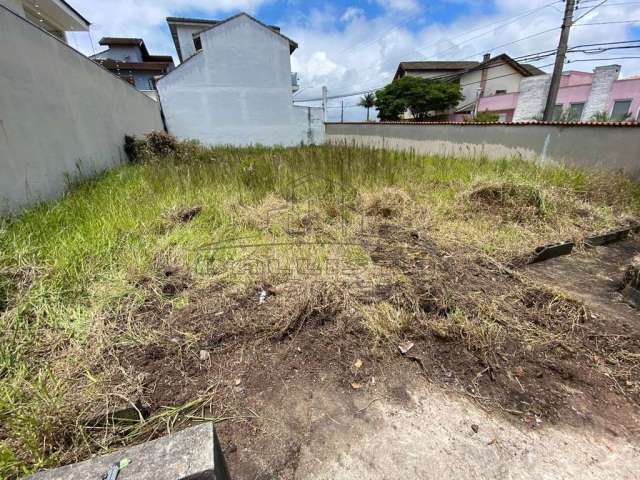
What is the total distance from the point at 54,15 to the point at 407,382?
1409cm

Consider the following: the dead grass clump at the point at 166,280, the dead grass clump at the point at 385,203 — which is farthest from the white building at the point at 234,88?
the dead grass clump at the point at 166,280

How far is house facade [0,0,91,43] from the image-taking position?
303 inches

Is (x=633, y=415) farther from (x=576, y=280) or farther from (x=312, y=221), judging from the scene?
(x=312, y=221)

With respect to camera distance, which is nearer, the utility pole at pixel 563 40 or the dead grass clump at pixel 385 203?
the dead grass clump at pixel 385 203

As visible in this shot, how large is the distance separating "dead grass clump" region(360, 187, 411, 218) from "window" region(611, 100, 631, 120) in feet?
75.4

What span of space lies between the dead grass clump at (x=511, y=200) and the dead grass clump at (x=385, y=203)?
40.1 inches

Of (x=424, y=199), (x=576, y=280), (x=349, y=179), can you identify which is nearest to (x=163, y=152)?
(x=349, y=179)

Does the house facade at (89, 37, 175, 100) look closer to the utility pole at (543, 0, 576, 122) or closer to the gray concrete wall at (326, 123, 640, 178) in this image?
the gray concrete wall at (326, 123, 640, 178)

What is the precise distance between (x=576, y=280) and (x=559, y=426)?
1.81 m

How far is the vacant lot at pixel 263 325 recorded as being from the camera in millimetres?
1295

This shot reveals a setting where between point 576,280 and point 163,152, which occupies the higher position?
point 163,152

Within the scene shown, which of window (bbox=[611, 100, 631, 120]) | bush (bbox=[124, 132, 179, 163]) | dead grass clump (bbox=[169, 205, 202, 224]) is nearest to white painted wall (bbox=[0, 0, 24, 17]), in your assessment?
bush (bbox=[124, 132, 179, 163])

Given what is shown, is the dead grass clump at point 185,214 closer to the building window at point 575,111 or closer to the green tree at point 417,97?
the green tree at point 417,97

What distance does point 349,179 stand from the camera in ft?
16.2
